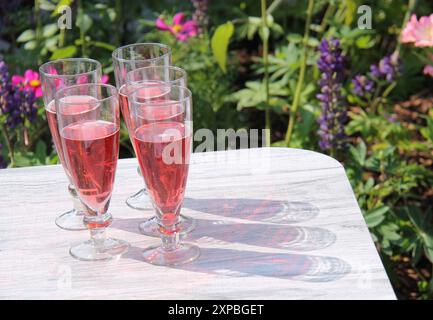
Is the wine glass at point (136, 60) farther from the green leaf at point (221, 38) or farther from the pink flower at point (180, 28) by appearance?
the pink flower at point (180, 28)

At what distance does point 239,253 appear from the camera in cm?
139

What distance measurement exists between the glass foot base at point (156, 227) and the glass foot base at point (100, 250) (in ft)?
0.17

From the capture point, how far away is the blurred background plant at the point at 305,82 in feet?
8.56

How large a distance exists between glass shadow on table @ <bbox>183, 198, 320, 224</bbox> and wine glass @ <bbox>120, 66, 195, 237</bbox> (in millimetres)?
61

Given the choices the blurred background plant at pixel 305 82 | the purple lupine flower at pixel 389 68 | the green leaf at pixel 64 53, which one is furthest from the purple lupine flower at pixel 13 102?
the purple lupine flower at pixel 389 68

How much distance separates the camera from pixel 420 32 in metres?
2.84

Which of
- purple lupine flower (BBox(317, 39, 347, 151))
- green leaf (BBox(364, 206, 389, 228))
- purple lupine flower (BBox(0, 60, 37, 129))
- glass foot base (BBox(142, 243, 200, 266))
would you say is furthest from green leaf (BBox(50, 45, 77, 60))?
glass foot base (BBox(142, 243, 200, 266))

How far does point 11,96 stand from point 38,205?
102cm

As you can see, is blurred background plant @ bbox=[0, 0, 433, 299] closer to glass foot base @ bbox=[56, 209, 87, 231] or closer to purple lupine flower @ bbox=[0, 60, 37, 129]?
purple lupine flower @ bbox=[0, 60, 37, 129]

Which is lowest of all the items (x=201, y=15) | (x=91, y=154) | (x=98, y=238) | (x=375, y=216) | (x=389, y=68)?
(x=375, y=216)

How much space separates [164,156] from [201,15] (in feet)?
6.89

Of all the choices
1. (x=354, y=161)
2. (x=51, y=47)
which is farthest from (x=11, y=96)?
(x=354, y=161)

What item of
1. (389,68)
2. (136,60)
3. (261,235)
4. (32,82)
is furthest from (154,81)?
(389,68)

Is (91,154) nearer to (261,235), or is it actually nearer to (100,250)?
(100,250)
